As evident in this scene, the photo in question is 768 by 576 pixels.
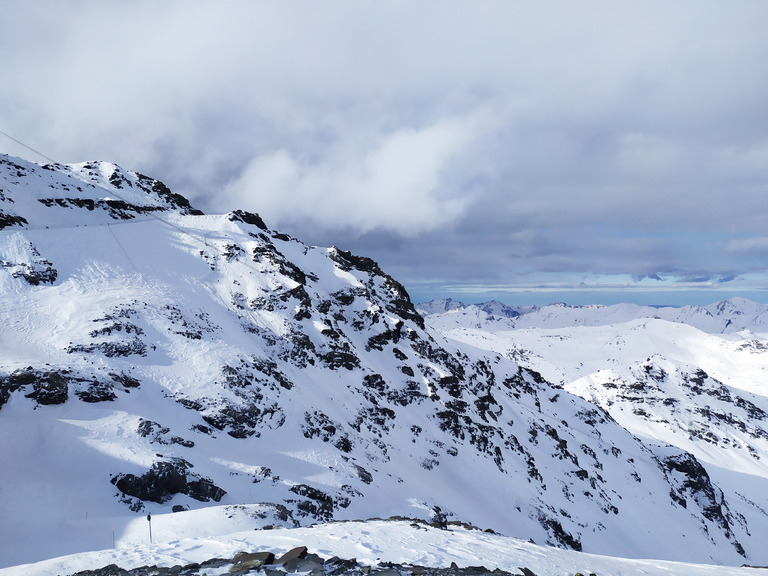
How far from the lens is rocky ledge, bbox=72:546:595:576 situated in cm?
1068

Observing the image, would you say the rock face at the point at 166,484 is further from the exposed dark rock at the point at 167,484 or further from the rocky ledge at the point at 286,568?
the rocky ledge at the point at 286,568

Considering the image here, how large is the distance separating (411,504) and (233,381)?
2028cm

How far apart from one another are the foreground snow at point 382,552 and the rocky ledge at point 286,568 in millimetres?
633

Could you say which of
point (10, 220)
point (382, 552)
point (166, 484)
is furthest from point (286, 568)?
point (10, 220)

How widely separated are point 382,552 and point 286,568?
3.57 metres

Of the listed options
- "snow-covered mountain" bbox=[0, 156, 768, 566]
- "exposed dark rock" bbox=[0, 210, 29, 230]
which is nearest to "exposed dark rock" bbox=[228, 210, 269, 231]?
"snow-covered mountain" bbox=[0, 156, 768, 566]

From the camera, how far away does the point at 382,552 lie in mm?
A: 13039

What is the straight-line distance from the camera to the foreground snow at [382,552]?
40.5ft

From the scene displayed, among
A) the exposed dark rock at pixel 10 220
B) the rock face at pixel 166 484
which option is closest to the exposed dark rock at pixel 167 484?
the rock face at pixel 166 484

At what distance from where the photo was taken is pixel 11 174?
2443 inches

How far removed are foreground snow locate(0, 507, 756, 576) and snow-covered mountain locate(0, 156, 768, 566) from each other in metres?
8.01

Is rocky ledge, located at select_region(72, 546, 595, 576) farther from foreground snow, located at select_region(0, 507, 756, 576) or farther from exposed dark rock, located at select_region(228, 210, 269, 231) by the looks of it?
exposed dark rock, located at select_region(228, 210, 269, 231)

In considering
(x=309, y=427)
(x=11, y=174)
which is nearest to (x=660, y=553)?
(x=309, y=427)

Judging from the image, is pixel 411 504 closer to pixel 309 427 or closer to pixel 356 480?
pixel 356 480
